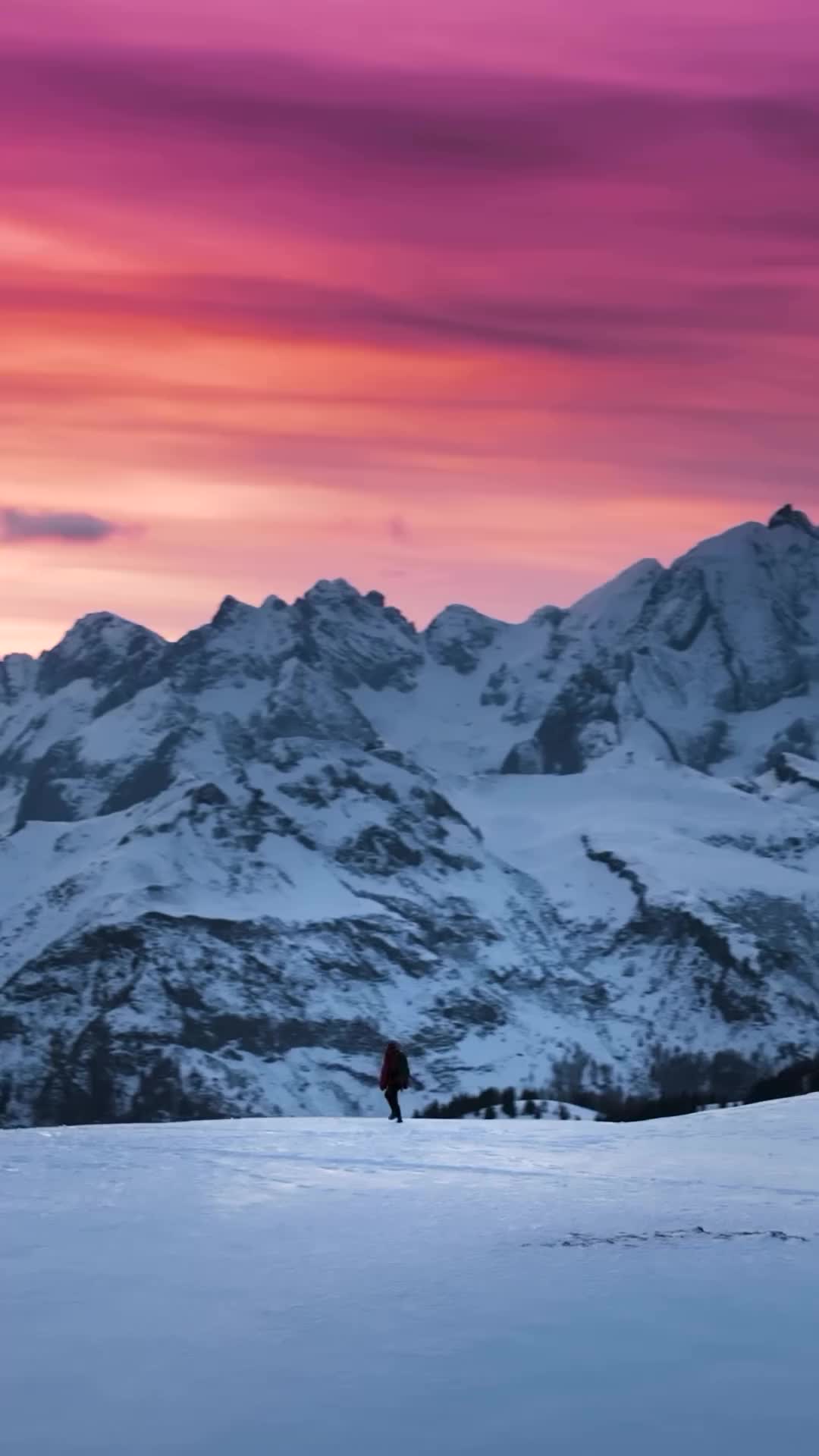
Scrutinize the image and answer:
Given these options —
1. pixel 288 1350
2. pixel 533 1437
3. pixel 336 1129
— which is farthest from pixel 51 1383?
pixel 336 1129

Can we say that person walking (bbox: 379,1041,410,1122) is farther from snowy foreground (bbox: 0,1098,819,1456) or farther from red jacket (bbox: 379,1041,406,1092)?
snowy foreground (bbox: 0,1098,819,1456)

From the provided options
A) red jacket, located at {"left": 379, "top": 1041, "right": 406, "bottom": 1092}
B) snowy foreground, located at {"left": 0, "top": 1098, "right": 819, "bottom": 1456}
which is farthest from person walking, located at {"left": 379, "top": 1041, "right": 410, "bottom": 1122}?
snowy foreground, located at {"left": 0, "top": 1098, "right": 819, "bottom": 1456}

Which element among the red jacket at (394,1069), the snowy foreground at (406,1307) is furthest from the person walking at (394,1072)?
the snowy foreground at (406,1307)

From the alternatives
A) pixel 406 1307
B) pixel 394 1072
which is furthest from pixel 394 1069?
pixel 406 1307

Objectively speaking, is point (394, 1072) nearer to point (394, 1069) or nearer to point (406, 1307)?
point (394, 1069)

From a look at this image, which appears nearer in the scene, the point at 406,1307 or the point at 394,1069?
the point at 406,1307

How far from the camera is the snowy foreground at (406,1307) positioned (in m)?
15.8

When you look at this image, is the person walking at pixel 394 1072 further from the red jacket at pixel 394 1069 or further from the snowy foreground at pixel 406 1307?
the snowy foreground at pixel 406 1307

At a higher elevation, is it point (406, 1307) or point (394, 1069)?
point (394, 1069)

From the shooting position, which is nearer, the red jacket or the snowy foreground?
the snowy foreground

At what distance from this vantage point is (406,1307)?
64.3 feet

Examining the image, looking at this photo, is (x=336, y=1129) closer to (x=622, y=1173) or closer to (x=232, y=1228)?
(x=622, y=1173)

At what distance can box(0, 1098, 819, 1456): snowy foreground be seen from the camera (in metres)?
15.8

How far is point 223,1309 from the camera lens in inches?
770
